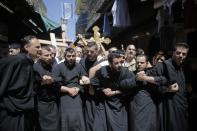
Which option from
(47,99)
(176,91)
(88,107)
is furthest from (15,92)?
(176,91)

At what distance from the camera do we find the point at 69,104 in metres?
7.37

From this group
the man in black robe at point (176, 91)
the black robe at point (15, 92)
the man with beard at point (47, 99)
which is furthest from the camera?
the man with beard at point (47, 99)

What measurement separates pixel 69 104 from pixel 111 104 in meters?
0.81

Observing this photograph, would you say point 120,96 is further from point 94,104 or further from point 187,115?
point 187,115

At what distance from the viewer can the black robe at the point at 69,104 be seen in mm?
7363

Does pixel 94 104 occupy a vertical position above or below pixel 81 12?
below

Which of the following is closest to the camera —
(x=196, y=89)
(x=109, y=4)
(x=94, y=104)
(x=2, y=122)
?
(x=2, y=122)

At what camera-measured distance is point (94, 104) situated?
7332 mm

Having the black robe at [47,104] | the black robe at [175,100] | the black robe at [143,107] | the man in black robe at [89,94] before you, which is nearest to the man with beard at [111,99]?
the black robe at [143,107]

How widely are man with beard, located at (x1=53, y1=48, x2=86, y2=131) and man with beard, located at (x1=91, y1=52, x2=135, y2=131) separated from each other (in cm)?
40

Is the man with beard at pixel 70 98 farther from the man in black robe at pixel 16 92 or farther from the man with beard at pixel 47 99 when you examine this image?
the man in black robe at pixel 16 92

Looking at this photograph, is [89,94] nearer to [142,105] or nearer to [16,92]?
[142,105]

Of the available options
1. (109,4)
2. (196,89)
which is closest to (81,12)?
(109,4)

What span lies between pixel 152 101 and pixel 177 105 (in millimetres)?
483
